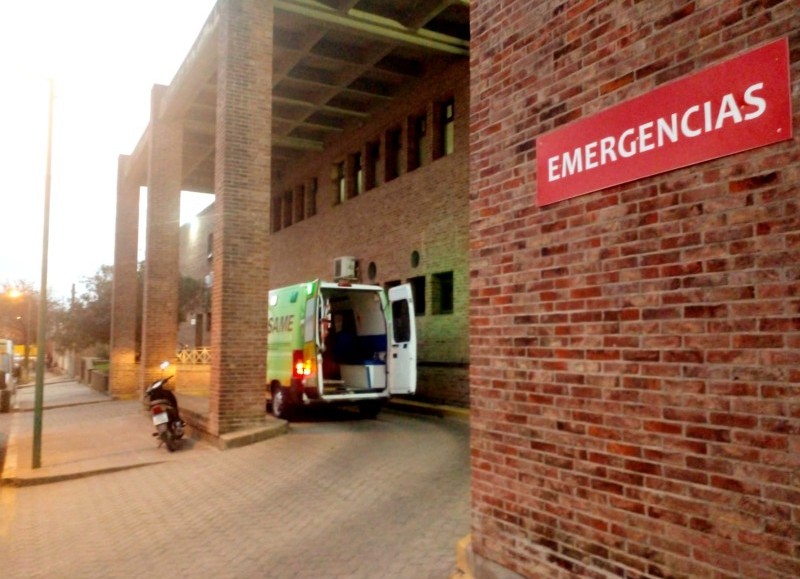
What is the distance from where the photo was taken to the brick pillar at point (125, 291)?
23188 mm

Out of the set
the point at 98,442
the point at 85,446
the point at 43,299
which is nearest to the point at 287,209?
the point at 98,442

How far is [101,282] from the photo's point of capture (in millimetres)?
31125

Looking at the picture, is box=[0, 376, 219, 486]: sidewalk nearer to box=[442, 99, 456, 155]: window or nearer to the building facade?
the building facade

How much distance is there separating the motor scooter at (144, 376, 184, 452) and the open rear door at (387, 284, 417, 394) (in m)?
4.02

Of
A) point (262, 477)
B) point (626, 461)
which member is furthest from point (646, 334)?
point (262, 477)

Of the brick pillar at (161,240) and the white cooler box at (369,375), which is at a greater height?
the brick pillar at (161,240)

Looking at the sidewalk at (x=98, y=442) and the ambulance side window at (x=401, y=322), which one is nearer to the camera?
the sidewalk at (x=98, y=442)

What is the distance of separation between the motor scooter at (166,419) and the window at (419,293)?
23.3 feet

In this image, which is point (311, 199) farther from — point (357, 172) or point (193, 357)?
point (193, 357)

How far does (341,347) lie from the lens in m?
14.6

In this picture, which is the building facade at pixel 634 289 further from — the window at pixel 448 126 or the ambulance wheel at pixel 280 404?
the window at pixel 448 126

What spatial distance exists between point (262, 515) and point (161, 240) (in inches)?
553

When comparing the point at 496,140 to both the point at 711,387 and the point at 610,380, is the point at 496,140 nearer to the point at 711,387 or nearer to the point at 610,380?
the point at 610,380

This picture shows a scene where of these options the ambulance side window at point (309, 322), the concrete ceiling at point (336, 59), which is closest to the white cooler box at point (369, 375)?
the ambulance side window at point (309, 322)
